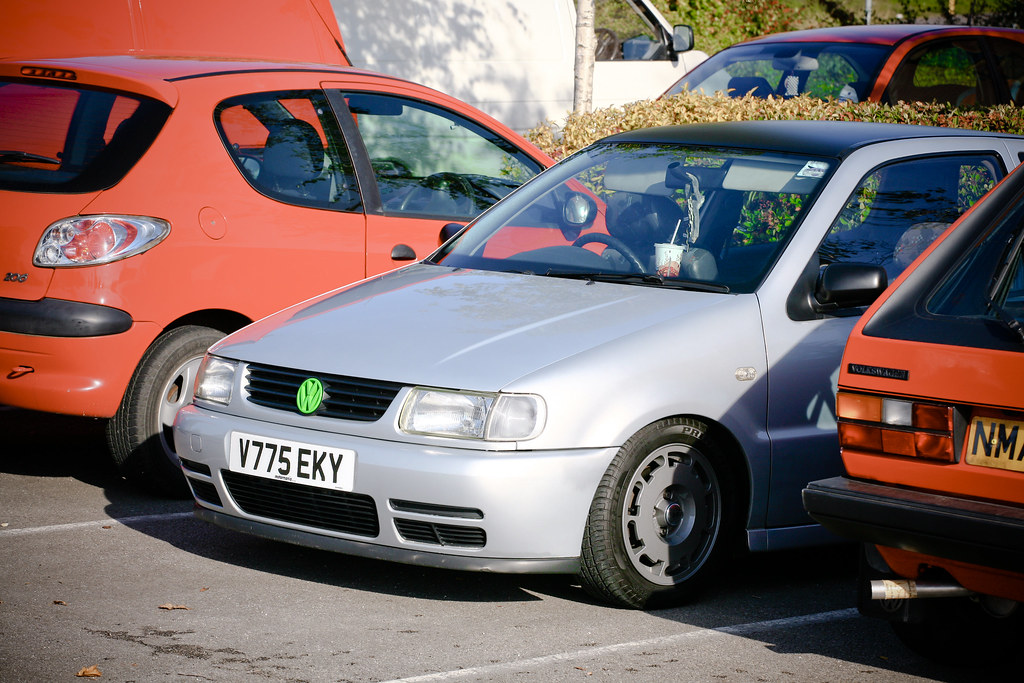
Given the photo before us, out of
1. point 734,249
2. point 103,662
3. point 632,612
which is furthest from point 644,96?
point 103,662

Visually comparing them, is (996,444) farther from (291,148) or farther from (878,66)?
(878,66)

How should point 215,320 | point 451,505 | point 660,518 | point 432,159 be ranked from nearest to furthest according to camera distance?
point 451,505, point 660,518, point 215,320, point 432,159

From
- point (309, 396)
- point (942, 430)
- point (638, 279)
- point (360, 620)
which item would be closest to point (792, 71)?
point (638, 279)

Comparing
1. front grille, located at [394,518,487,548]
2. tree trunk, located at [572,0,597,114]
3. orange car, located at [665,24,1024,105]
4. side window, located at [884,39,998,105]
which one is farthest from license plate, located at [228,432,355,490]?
side window, located at [884,39,998,105]

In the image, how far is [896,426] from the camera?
12.4 feet

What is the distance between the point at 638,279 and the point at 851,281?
32.3 inches

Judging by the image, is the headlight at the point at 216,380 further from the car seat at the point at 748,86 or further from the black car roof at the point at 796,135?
the car seat at the point at 748,86

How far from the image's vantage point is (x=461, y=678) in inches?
159

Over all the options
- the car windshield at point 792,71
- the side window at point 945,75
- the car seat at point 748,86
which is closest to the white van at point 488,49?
the car windshield at point 792,71

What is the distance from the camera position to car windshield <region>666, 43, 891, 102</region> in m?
11.5

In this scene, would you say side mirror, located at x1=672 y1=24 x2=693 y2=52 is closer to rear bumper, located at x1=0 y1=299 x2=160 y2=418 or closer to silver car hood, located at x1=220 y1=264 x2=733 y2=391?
silver car hood, located at x1=220 y1=264 x2=733 y2=391

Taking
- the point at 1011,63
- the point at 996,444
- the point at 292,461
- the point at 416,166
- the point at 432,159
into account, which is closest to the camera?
the point at 996,444

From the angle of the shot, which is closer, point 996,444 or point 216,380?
point 996,444

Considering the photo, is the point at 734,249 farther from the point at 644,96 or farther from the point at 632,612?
the point at 644,96
